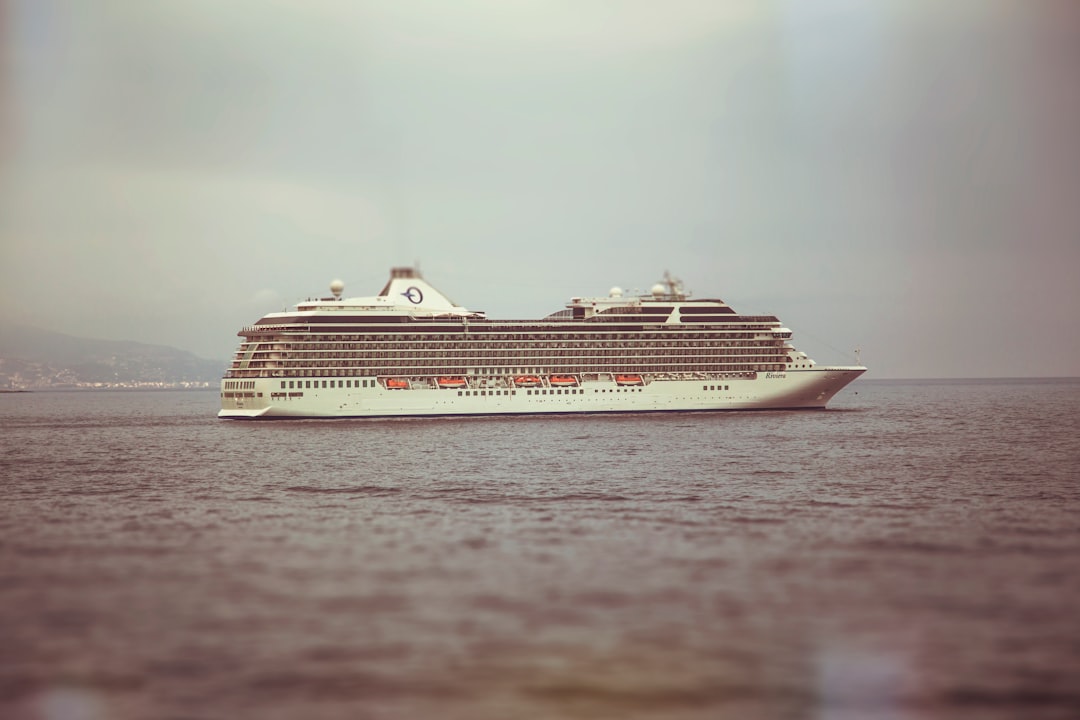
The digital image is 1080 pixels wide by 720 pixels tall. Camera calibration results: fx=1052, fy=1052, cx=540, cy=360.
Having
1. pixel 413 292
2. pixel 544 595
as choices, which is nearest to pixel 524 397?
pixel 413 292

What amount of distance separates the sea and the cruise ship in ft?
156

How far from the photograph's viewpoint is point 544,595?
71.1 feet

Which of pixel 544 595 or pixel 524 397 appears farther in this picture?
pixel 524 397

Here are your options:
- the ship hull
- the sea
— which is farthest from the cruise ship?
the sea

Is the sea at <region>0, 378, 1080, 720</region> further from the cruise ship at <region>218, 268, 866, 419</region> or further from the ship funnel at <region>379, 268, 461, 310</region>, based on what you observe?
the ship funnel at <region>379, 268, 461, 310</region>

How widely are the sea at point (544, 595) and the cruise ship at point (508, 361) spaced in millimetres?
47520

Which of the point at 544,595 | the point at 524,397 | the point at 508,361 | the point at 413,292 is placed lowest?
the point at 544,595

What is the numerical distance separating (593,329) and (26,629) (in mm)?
86351

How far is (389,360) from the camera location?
97938mm

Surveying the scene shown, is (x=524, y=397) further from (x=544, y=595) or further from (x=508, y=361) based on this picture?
(x=544, y=595)

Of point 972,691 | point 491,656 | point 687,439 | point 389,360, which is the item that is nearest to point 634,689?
point 491,656

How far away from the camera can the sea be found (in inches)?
612

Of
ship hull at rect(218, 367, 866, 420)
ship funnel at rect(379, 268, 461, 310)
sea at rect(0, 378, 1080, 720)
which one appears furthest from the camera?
ship funnel at rect(379, 268, 461, 310)

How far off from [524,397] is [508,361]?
14.2 feet
